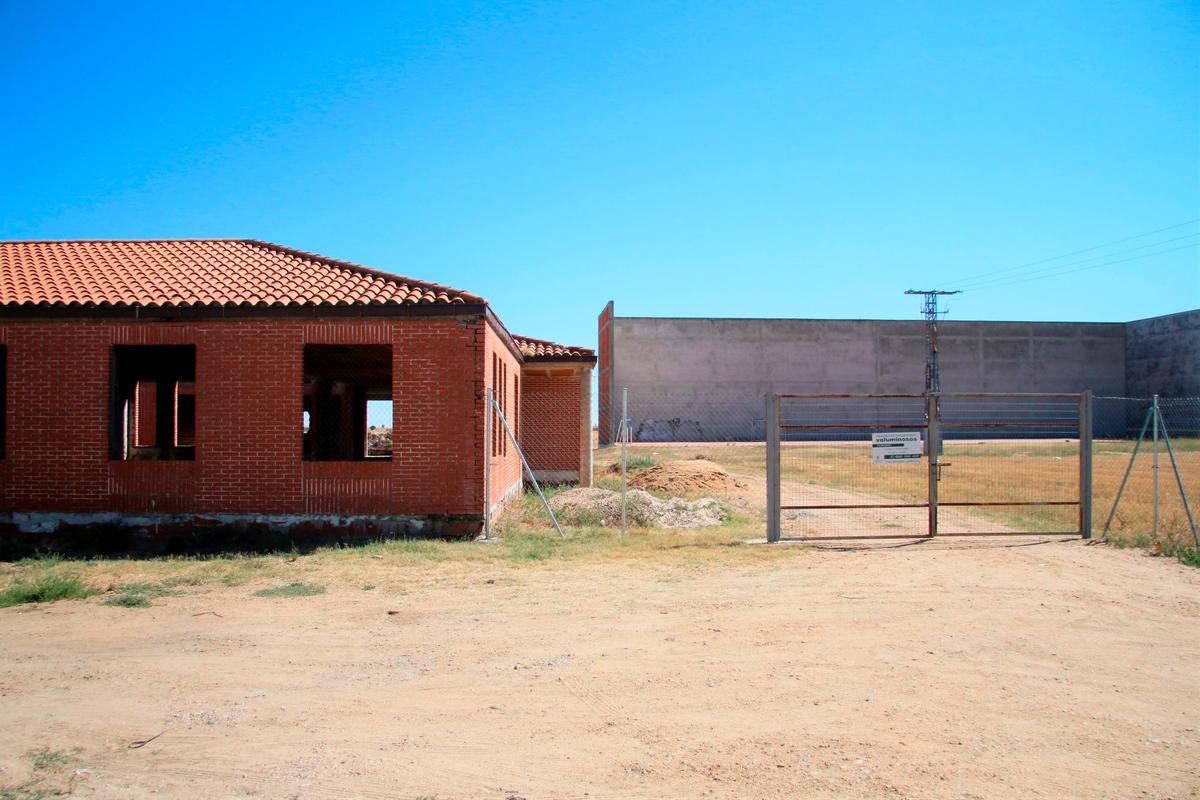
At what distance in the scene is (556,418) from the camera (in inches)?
835

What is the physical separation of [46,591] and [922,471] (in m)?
25.6

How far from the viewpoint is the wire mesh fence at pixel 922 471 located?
520 inches

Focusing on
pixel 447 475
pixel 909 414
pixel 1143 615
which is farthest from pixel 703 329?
pixel 1143 615

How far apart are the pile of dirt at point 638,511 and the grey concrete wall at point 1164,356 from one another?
5006cm

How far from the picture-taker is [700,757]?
4.39 meters

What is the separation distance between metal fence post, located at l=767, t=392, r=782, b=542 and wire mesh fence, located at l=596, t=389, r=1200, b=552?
0.95 feet

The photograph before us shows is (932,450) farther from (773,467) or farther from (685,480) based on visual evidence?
(685,480)

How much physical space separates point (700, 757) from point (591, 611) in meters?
3.46

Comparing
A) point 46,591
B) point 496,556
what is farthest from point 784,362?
point 46,591

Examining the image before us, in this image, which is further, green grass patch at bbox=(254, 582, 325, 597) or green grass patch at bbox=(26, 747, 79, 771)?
green grass patch at bbox=(254, 582, 325, 597)

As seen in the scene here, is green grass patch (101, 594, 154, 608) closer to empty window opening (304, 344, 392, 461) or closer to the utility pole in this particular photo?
empty window opening (304, 344, 392, 461)

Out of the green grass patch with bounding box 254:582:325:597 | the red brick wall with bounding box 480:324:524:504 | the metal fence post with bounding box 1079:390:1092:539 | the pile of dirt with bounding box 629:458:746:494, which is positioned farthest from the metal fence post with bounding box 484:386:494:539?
the metal fence post with bounding box 1079:390:1092:539

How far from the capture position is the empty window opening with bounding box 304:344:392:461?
735 inches

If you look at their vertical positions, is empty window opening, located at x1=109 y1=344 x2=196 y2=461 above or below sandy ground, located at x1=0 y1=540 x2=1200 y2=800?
above
